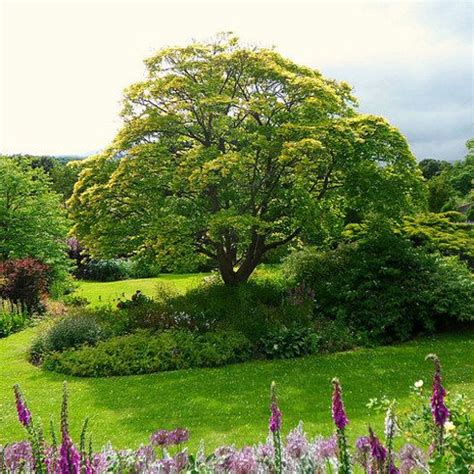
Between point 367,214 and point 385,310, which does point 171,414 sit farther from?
point 367,214

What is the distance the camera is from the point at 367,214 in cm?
1355

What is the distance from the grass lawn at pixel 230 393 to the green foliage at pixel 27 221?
293 inches

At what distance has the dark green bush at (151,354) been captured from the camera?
964 cm

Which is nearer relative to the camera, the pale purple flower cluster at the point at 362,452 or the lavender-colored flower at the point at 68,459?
the lavender-colored flower at the point at 68,459

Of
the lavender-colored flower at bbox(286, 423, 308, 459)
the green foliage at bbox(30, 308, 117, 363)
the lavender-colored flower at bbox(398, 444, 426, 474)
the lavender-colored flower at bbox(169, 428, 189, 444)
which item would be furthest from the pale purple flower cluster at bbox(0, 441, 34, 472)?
the green foliage at bbox(30, 308, 117, 363)

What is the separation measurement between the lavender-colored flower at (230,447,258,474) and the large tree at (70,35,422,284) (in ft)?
24.8

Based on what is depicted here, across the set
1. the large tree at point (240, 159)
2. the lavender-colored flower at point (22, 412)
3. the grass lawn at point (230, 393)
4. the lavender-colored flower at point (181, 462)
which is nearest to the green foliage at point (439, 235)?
the large tree at point (240, 159)

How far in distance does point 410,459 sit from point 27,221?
1653cm

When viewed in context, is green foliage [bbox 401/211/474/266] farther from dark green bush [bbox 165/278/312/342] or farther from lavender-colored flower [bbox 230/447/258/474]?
lavender-colored flower [bbox 230/447/258/474]

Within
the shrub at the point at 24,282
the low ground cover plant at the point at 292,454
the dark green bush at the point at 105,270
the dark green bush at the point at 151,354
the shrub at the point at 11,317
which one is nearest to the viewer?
the low ground cover plant at the point at 292,454

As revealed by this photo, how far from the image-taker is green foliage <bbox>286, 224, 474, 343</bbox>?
11320mm

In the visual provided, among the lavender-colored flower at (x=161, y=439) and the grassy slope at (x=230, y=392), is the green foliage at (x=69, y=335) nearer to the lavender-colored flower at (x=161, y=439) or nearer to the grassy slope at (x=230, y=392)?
the grassy slope at (x=230, y=392)

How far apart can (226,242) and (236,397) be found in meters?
5.84

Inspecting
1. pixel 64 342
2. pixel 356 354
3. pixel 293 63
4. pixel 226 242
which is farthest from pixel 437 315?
pixel 64 342
